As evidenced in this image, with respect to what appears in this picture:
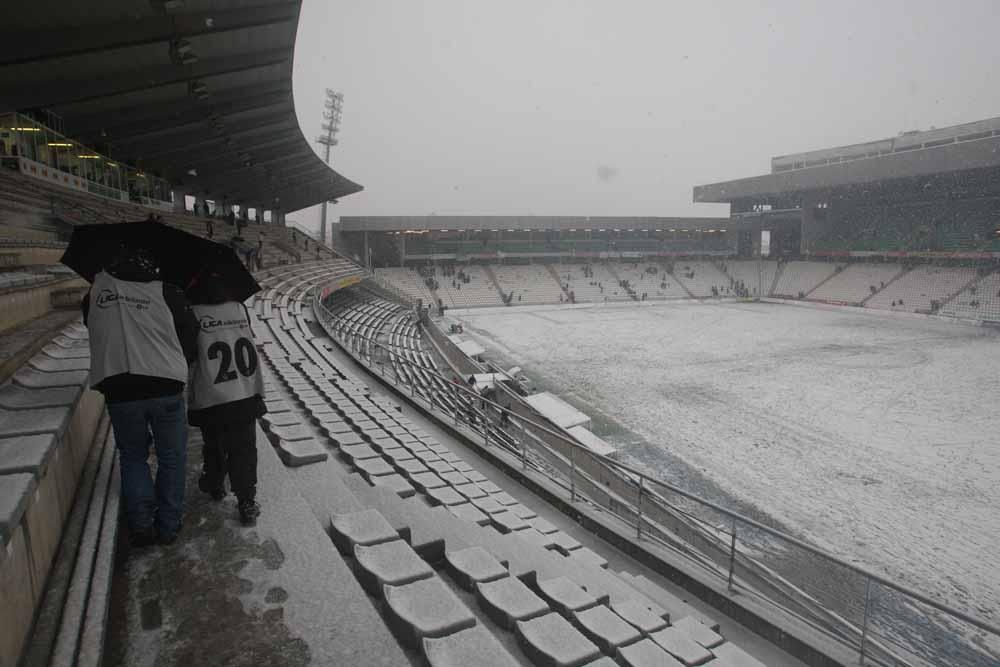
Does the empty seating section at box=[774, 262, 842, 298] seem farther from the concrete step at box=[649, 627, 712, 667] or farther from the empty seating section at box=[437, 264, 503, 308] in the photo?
the concrete step at box=[649, 627, 712, 667]

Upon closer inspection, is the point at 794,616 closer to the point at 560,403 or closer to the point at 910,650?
the point at 910,650

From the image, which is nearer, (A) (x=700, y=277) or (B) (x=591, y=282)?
(B) (x=591, y=282)

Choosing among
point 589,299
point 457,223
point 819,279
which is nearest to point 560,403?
point 589,299

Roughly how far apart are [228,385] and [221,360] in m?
0.12

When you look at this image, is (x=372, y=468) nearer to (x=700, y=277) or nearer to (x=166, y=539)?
(x=166, y=539)

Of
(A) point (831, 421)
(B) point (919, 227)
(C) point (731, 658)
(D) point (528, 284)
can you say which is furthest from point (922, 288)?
(C) point (731, 658)

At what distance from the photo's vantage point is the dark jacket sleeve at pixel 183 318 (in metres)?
2.39

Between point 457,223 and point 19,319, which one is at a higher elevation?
point 457,223

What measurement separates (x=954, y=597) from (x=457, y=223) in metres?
43.1

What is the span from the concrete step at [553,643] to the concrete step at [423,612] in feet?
0.86

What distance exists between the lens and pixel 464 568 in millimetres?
2689

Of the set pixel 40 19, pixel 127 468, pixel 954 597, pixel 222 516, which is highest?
pixel 40 19

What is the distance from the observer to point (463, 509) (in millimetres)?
4465

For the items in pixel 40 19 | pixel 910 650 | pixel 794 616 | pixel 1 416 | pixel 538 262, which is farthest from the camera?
pixel 538 262
